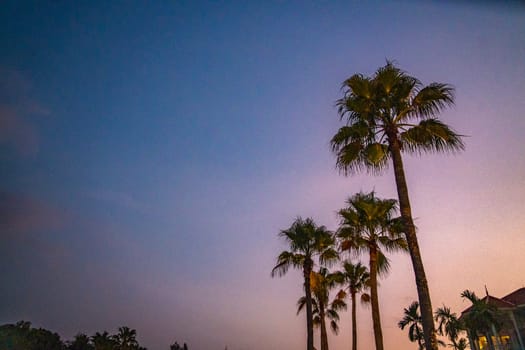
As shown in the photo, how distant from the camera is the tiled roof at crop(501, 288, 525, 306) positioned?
42.8 meters

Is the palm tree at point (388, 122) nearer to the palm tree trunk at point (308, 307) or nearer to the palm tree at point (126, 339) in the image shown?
the palm tree trunk at point (308, 307)

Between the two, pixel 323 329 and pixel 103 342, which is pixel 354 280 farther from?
pixel 103 342

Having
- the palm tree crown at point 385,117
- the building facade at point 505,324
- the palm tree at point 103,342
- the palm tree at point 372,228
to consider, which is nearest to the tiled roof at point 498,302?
the building facade at point 505,324

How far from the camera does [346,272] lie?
109 feet

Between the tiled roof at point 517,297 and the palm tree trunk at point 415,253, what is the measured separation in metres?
39.7

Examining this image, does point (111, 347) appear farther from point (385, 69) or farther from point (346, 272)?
point (385, 69)

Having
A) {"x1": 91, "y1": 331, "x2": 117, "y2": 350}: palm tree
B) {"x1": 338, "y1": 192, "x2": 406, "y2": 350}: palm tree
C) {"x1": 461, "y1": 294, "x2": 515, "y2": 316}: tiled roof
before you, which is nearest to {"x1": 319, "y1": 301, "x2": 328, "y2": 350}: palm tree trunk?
{"x1": 338, "y1": 192, "x2": 406, "y2": 350}: palm tree

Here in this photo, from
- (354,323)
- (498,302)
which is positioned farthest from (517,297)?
(354,323)

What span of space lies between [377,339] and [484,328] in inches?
1052

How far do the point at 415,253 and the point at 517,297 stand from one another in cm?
4269

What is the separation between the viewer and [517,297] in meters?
44.4

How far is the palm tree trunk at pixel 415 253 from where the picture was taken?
11.3 metres

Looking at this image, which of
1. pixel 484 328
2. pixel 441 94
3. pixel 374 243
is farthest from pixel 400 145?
pixel 484 328

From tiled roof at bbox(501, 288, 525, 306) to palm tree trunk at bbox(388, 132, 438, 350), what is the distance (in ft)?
130
